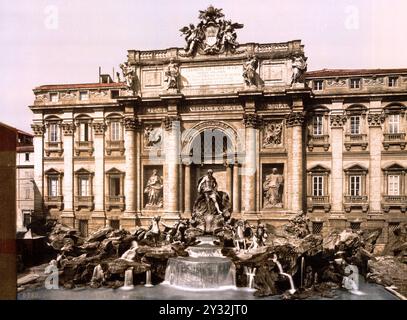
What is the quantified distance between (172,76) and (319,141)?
9.68m

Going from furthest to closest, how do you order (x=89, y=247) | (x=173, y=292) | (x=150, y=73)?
1. (x=150, y=73)
2. (x=89, y=247)
3. (x=173, y=292)

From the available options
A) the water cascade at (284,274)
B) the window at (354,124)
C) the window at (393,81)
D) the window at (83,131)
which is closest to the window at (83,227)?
the window at (83,131)

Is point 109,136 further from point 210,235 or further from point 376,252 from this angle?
point 376,252

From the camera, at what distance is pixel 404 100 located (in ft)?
59.4

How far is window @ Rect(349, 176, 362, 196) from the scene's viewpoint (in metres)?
18.7

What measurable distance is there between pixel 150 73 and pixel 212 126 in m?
5.34

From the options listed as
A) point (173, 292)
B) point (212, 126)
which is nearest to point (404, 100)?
point (212, 126)

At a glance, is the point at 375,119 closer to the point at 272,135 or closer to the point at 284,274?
the point at 272,135

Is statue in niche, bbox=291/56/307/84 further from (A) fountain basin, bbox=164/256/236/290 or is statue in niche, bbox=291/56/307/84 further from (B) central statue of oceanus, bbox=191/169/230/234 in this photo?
(A) fountain basin, bbox=164/256/236/290

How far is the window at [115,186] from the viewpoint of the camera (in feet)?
67.7

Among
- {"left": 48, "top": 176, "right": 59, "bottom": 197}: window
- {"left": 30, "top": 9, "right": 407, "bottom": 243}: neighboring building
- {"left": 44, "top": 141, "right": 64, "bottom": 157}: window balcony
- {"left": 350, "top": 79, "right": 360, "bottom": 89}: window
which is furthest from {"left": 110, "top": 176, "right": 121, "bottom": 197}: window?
{"left": 350, "top": 79, "right": 360, "bottom": 89}: window

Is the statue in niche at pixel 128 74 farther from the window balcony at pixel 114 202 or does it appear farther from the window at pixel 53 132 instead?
the window balcony at pixel 114 202

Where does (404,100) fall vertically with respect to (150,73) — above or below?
below

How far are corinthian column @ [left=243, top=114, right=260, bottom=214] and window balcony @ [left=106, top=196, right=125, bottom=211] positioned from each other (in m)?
7.83
